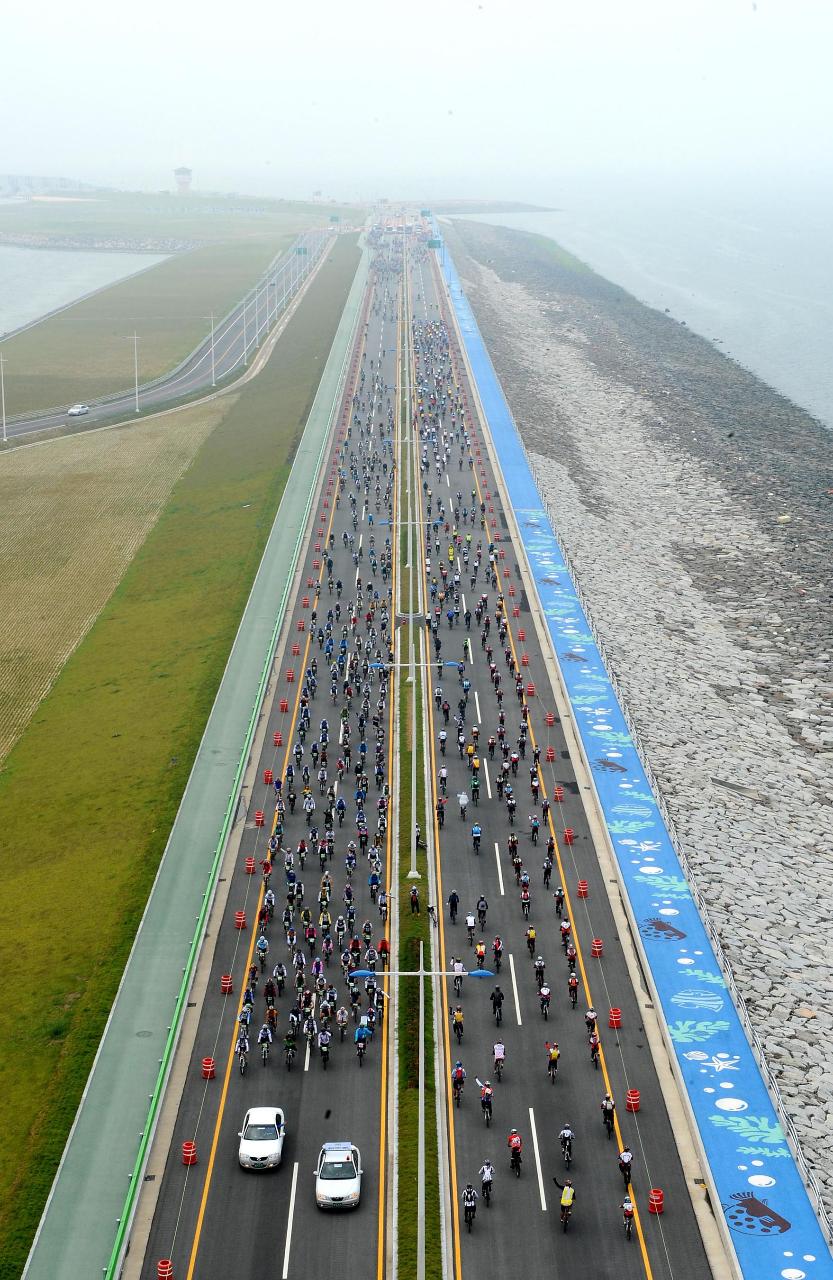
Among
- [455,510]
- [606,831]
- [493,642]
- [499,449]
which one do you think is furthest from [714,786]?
[499,449]

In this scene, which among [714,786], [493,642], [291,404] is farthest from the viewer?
[291,404]

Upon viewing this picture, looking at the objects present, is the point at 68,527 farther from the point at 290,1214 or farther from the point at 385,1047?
the point at 290,1214

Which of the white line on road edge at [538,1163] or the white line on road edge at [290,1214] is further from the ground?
the white line on road edge at [538,1163]

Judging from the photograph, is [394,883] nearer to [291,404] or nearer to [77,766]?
[77,766]

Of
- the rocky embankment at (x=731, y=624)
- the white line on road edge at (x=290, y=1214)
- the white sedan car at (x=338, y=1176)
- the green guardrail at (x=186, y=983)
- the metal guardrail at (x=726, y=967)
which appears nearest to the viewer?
the white line on road edge at (x=290, y=1214)

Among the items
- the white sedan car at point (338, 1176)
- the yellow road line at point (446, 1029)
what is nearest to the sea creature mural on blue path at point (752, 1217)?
the yellow road line at point (446, 1029)

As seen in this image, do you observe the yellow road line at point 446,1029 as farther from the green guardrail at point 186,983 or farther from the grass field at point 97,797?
the grass field at point 97,797
